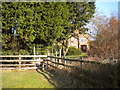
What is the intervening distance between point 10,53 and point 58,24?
425 cm

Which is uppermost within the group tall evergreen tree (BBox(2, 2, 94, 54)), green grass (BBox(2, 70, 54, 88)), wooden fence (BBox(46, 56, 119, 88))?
tall evergreen tree (BBox(2, 2, 94, 54))

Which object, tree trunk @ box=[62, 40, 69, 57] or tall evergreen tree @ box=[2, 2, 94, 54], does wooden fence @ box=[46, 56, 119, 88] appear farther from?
tree trunk @ box=[62, 40, 69, 57]

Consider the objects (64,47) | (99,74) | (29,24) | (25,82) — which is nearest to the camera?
(99,74)

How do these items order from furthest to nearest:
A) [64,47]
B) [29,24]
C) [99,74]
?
[64,47], [29,24], [99,74]

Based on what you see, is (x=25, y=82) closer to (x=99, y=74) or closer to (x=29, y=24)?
(x=99, y=74)

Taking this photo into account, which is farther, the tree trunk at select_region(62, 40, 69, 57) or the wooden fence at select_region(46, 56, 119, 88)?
the tree trunk at select_region(62, 40, 69, 57)

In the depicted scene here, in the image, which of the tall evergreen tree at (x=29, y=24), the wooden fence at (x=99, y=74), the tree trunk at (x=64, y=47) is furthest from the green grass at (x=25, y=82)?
the tree trunk at (x=64, y=47)

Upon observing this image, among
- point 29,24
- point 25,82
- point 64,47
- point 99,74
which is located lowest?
point 25,82

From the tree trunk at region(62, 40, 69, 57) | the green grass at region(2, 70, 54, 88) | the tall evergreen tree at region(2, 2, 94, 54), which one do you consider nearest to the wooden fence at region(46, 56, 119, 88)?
the green grass at region(2, 70, 54, 88)

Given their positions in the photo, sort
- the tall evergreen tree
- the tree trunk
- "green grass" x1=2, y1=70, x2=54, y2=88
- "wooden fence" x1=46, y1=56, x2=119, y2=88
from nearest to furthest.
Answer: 1. "wooden fence" x1=46, y1=56, x2=119, y2=88
2. "green grass" x1=2, y1=70, x2=54, y2=88
3. the tall evergreen tree
4. the tree trunk

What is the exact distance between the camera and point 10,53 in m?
10.5

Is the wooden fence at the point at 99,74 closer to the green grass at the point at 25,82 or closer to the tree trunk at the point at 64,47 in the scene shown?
the green grass at the point at 25,82

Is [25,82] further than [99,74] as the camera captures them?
Yes

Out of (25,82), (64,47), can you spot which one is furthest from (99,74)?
(64,47)
